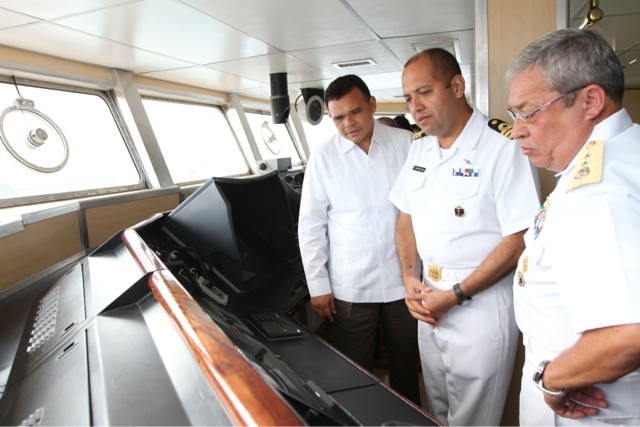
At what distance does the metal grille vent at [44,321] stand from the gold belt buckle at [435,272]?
4.39 feet

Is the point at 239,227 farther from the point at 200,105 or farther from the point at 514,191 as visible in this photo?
the point at 200,105

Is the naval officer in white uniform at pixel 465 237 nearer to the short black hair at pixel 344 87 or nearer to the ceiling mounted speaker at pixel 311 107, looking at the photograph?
the short black hair at pixel 344 87

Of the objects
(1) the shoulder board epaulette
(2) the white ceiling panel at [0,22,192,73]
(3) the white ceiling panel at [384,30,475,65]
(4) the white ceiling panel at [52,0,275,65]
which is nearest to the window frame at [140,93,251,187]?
(2) the white ceiling panel at [0,22,192,73]

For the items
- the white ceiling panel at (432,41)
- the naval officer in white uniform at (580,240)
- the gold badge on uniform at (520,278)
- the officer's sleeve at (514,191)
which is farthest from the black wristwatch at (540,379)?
the white ceiling panel at (432,41)

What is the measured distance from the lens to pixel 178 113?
5.56 metres

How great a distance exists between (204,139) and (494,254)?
17.5 feet

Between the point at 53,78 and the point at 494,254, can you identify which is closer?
the point at 494,254

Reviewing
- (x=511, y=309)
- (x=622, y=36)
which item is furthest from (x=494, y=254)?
(x=622, y=36)

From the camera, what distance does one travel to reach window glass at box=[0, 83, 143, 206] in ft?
10.9

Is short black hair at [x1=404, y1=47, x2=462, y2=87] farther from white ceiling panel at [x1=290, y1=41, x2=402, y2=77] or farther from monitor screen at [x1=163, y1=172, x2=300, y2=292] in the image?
white ceiling panel at [x1=290, y1=41, x2=402, y2=77]

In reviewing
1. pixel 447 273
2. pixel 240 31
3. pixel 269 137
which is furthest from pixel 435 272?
pixel 269 137

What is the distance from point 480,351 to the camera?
147 cm

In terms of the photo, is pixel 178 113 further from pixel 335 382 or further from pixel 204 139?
pixel 335 382

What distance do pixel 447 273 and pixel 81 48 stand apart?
3362mm
